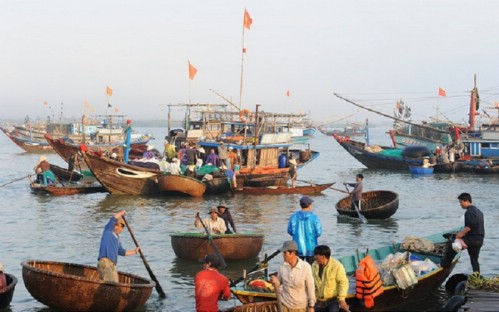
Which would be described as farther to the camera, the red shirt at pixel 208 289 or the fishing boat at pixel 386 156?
the fishing boat at pixel 386 156

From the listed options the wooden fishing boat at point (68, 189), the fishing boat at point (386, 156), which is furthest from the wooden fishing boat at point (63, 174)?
the fishing boat at point (386, 156)

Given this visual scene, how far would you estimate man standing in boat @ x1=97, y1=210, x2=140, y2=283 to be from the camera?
10.7m

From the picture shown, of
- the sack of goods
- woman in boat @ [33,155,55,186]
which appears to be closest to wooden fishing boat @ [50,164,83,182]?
woman in boat @ [33,155,55,186]

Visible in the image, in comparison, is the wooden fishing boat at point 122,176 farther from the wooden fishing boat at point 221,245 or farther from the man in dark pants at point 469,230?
the man in dark pants at point 469,230

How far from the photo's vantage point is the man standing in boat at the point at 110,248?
1066 centimetres

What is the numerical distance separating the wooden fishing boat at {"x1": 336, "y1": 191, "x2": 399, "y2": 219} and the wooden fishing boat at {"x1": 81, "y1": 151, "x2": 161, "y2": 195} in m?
8.97

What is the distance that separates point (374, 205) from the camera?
79.5 feet

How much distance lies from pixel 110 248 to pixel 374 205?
14949 mm

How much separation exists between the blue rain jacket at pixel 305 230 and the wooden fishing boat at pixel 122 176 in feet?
60.5

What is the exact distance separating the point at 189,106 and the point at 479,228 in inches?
1036

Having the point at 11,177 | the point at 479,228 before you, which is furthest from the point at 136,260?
the point at 11,177

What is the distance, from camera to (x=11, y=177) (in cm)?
4562

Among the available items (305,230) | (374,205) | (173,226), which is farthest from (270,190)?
(305,230)

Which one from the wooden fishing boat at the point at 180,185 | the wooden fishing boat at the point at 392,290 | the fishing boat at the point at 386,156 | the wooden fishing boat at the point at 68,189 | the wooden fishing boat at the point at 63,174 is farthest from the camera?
the fishing boat at the point at 386,156
